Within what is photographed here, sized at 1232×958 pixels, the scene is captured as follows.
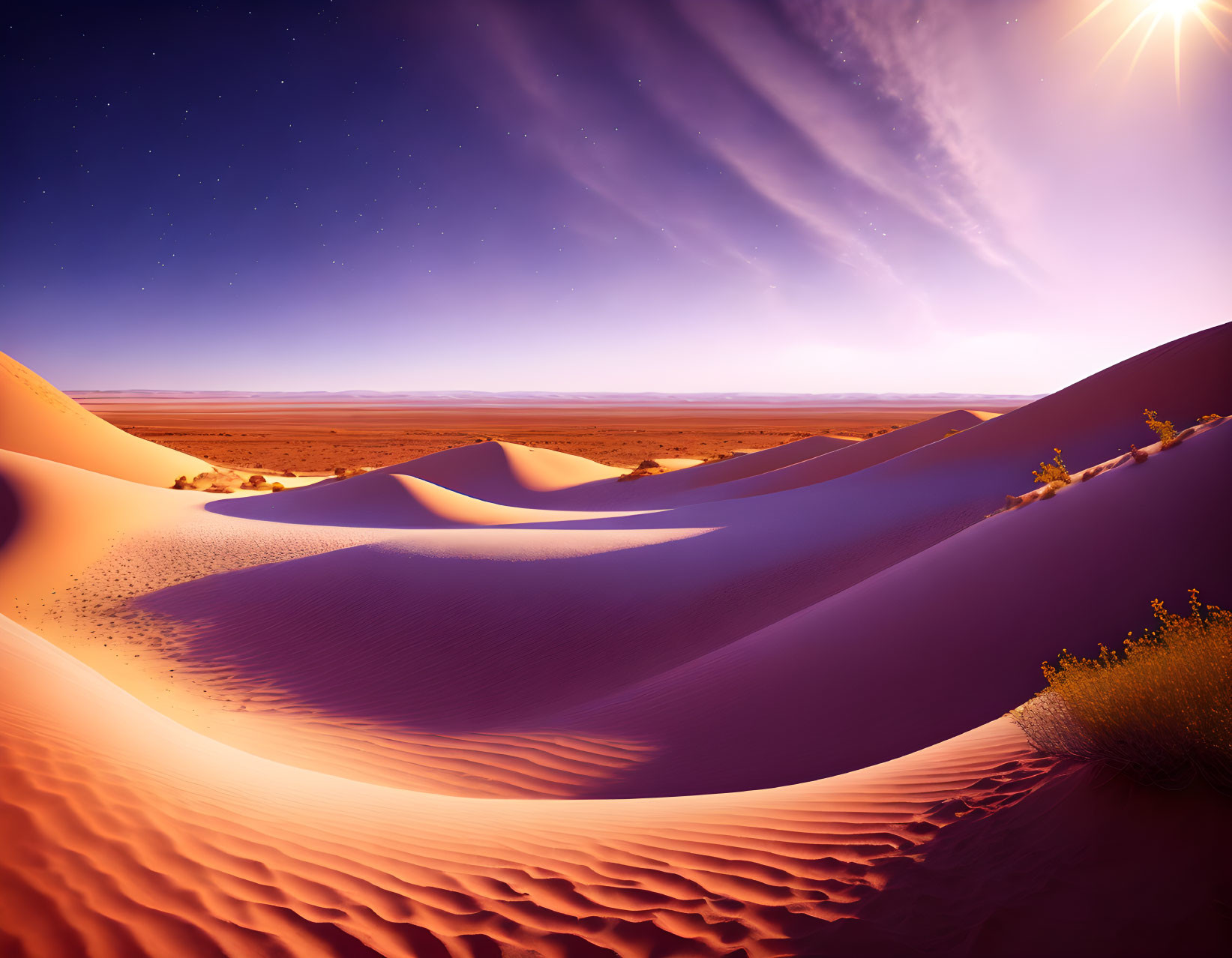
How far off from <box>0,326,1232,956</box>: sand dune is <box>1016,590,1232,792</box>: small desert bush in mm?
183

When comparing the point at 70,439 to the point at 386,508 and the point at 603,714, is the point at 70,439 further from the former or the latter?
the point at 603,714

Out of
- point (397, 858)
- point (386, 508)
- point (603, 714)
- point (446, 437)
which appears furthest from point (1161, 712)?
point (446, 437)

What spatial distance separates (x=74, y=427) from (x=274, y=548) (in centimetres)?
2883

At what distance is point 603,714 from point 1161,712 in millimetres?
5353

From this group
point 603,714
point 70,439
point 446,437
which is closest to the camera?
point 603,714

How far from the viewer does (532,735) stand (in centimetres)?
702

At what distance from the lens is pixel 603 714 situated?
7367 mm

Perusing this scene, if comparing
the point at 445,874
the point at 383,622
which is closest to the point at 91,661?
the point at 383,622

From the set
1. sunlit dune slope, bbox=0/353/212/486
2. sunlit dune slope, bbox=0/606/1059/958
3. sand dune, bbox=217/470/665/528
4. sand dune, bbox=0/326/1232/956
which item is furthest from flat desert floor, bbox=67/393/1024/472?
sunlit dune slope, bbox=0/606/1059/958

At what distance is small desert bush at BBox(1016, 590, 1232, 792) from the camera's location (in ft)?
9.44

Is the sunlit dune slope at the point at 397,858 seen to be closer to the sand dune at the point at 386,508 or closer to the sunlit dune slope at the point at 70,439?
the sand dune at the point at 386,508

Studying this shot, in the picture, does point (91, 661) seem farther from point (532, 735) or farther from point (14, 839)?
point (14, 839)

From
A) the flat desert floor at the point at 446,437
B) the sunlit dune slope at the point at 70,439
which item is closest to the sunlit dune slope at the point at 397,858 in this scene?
the sunlit dune slope at the point at 70,439

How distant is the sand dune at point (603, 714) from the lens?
8.68 ft
